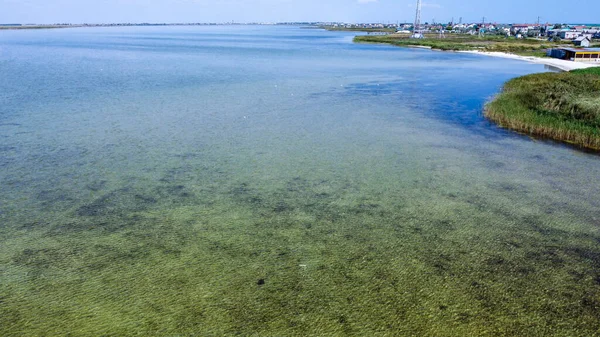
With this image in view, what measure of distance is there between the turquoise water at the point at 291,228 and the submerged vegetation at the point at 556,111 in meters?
1.05

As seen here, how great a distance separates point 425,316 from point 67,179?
410 inches

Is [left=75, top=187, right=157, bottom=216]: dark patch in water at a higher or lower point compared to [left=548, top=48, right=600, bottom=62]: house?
lower

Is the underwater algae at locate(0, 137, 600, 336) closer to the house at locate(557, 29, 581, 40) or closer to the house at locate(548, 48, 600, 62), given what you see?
the house at locate(548, 48, 600, 62)

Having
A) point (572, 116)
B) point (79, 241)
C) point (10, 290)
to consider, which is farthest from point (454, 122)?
point (10, 290)

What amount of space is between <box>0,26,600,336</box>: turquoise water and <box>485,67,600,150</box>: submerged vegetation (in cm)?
105

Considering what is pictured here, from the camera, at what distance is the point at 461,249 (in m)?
8.62

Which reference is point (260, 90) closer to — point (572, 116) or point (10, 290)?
point (572, 116)

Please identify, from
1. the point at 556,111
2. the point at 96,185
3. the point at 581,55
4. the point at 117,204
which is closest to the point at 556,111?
the point at 556,111

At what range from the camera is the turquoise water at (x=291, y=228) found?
6.71 m

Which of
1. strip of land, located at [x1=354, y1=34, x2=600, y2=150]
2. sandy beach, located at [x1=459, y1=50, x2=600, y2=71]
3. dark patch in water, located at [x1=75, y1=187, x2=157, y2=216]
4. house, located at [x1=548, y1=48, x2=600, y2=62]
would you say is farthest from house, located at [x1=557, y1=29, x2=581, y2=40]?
dark patch in water, located at [x1=75, y1=187, x2=157, y2=216]

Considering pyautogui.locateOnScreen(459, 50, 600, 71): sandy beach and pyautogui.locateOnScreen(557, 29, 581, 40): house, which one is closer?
pyautogui.locateOnScreen(459, 50, 600, 71): sandy beach

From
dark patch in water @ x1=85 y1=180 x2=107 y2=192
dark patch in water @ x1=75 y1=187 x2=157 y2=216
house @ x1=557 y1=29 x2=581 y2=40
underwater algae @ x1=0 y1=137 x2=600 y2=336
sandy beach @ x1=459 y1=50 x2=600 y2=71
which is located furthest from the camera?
house @ x1=557 y1=29 x2=581 y2=40

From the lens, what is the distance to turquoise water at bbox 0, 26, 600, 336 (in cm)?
671

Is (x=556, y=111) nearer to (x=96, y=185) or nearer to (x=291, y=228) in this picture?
(x=291, y=228)
